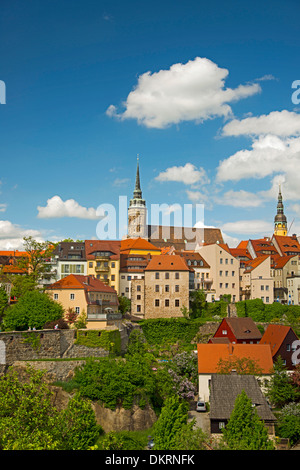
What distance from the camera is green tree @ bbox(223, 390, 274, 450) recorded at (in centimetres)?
2545

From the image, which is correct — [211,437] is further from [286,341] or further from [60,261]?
[60,261]

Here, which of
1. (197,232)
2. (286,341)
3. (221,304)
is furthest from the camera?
(197,232)

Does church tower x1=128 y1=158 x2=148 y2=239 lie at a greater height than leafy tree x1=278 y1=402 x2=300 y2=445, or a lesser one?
greater

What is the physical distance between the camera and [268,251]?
75438 mm

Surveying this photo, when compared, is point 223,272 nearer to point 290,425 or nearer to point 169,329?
point 169,329

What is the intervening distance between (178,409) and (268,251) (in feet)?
165

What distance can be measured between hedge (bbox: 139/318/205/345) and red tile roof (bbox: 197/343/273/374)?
11178 mm

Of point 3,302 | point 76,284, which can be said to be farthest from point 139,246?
point 3,302

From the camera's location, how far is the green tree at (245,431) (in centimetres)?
2545

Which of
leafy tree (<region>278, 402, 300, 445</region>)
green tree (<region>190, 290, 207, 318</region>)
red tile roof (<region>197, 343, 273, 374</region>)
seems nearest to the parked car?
red tile roof (<region>197, 343, 273, 374</region>)

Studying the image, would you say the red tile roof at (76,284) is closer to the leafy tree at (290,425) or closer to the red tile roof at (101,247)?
the red tile roof at (101,247)

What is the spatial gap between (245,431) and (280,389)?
Answer: 13.1m

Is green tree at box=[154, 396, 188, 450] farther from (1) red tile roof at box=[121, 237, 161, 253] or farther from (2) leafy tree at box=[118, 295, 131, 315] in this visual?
(1) red tile roof at box=[121, 237, 161, 253]
